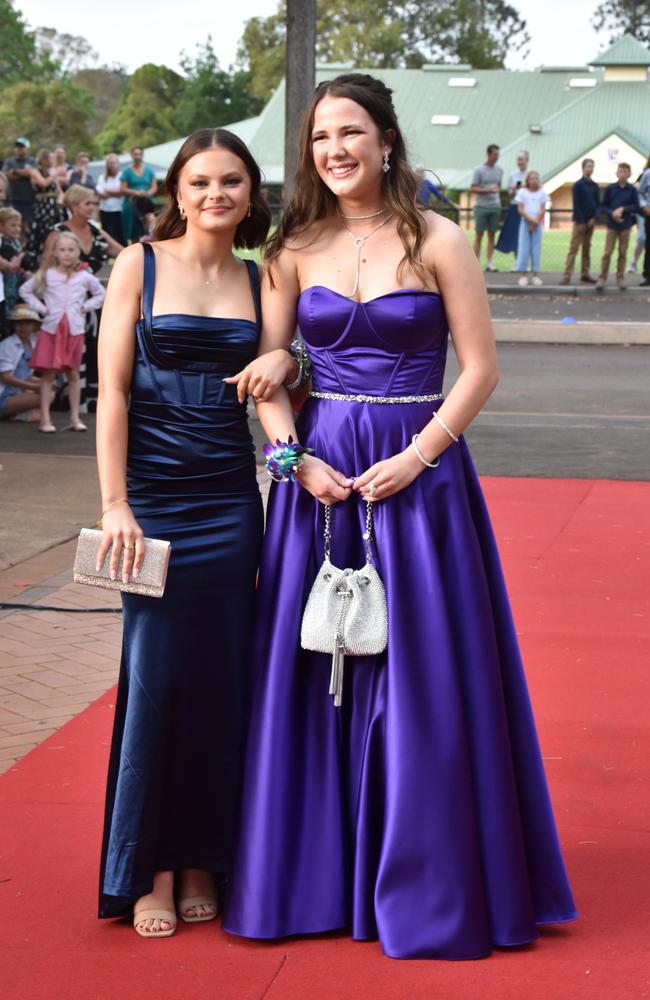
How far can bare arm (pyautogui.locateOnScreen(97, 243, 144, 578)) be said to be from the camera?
3.54 metres

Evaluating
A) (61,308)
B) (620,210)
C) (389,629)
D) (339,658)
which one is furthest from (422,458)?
(620,210)

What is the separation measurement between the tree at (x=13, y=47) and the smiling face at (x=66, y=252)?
332ft

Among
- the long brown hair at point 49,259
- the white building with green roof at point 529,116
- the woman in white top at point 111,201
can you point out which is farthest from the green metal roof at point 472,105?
the long brown hair at point 49,259

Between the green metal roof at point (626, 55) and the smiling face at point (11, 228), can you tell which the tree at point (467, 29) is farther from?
the smiling face at point (11, 228)

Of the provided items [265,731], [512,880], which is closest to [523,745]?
[512,880]

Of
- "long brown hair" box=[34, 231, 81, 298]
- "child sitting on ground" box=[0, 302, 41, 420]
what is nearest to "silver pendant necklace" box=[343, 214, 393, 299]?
"long brown hair" box=[34, 231, 81, 298]

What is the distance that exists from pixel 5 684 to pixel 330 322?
8.78ft

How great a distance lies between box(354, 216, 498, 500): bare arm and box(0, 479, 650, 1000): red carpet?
1147mm

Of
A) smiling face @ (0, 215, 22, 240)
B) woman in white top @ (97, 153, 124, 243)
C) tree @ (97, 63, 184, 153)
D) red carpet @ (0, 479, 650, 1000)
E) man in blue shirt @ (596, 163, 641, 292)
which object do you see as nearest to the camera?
red carpet @ (0, 479, 650, 1000)

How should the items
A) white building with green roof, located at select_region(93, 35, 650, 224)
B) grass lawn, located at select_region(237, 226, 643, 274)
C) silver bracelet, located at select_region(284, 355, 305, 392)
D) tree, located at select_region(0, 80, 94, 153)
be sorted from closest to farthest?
silver bracelet, located at select_region(284, 355, 305, 392) → grass lawn, located at select_region(237, 226, 643, 274) → white building with green roof, located at select_region(93, 35, 650, 224) → tree, located at select_region(0, 80, 94, 153)

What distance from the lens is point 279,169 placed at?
6550 cm

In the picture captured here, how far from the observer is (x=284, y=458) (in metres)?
3.52

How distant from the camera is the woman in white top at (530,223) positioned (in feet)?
81.0

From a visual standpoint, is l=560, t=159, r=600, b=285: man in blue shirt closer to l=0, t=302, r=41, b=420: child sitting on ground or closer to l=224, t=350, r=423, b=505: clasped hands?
l=0, t=302, r=41, b=420: child sitting on ground
